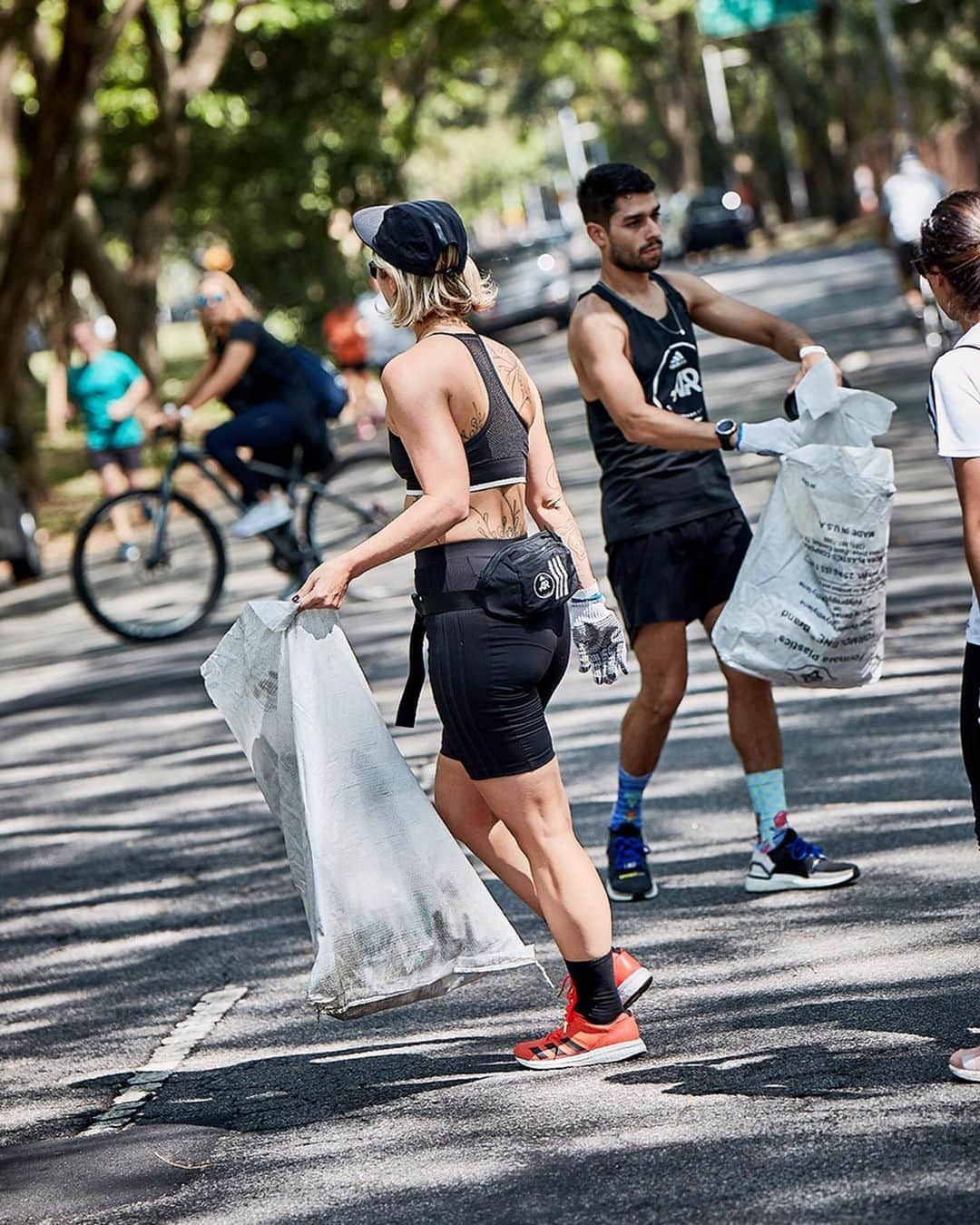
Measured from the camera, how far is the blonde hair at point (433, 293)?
4.56m

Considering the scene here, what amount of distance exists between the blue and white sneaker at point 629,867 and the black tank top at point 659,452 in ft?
2.89

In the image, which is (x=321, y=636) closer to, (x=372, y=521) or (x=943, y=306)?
(x=943, y=306)

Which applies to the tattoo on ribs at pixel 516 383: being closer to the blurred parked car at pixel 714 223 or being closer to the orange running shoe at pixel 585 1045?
the orange running shoe at pixel 585 1045

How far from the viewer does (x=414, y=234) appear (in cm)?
447

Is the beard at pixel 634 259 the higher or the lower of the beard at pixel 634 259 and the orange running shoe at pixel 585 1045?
the higher

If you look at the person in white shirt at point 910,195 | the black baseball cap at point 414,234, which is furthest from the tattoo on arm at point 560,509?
the person in white shirt at point 910,195

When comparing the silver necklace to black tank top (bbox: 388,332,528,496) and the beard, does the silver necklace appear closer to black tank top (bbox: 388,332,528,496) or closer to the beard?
the beard

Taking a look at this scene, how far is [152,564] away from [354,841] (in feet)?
26.8

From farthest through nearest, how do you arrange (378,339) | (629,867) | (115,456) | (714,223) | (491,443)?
(714,223)
(378,339)
(115,456)
(629,867)
(491,443)

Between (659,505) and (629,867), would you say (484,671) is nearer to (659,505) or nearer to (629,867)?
(659,505)

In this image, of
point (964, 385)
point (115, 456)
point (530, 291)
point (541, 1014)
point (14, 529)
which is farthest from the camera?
point (530, 291)

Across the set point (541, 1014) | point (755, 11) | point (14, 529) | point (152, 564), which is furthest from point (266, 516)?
point (755, 11)

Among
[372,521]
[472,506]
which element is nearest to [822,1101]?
[472,506]

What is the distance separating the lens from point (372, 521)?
12.2 meters
